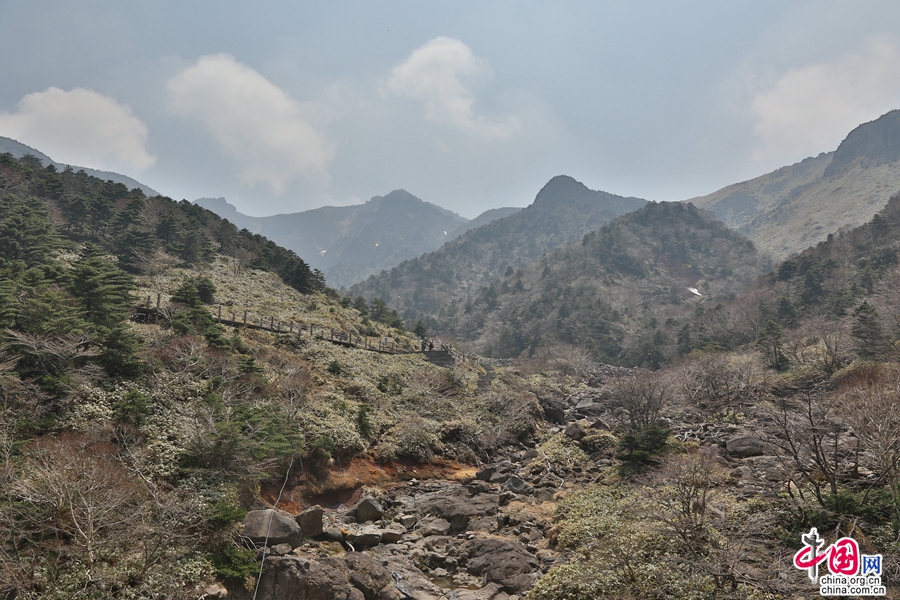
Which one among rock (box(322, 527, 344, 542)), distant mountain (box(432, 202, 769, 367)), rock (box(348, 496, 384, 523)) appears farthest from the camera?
distant mountain (box(432, 202, 769, 367))

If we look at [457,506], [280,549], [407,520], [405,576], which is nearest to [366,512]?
[407,520]

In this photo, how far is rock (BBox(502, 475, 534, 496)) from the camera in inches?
703

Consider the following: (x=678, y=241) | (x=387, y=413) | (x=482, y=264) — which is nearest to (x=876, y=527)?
(x=387, y=413)

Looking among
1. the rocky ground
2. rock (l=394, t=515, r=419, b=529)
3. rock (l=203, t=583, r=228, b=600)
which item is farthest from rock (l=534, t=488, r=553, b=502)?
rock (l=203, t=583, r=228, b=600)

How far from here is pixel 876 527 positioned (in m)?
8.81

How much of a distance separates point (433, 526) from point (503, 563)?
154 inches

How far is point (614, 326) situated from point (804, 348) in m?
40.9

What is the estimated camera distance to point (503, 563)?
1196 centimetres

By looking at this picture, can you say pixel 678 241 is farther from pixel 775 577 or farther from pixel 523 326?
pixel 775 577

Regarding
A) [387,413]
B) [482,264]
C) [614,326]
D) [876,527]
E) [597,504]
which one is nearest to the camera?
[876,527]

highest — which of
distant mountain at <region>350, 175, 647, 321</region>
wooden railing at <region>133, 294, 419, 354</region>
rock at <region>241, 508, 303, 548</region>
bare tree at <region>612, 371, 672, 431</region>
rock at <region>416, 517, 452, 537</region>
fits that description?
distant mountain at <region>350, 175, 647, 321</region>

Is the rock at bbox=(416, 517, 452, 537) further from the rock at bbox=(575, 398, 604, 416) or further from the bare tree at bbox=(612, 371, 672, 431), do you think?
the rock at bbox=(575, 398, 604, 416)

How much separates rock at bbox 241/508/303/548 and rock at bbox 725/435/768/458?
60.0 feet

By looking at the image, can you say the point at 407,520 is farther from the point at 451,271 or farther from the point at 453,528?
the point at 451,271
